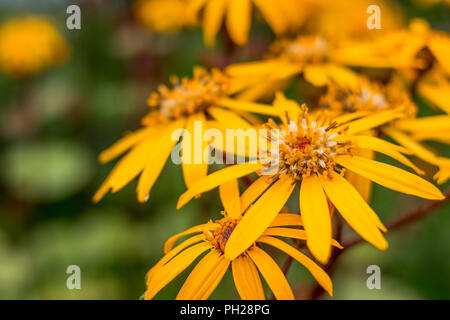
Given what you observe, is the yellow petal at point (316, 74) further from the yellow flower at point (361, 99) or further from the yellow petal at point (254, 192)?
the yellow petal at point (254, 192)

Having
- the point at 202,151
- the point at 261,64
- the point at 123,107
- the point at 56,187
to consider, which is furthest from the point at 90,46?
the point at 202,151

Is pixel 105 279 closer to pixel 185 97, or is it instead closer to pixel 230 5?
pixel 185 97

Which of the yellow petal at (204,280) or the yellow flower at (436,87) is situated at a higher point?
the yellow flower at (436,87)

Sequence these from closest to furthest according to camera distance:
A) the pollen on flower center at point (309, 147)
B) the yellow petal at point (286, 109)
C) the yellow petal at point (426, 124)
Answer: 1. the pollen on flower center at point (309, 147)
2. the yellow petal at point (286, 109)
3. the yellow petal at point (426, 124)

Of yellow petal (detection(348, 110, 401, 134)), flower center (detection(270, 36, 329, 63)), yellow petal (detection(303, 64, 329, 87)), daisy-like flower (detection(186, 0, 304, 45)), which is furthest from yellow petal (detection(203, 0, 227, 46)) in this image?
yellow petal (detection(348, 110, 401, 134))

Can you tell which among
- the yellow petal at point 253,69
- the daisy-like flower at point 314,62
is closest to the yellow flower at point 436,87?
the daisy-like flower at point 314,62

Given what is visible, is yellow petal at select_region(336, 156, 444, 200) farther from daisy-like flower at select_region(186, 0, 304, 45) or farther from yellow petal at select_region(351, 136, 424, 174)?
daisy-like flower at select_region(186, 0, 304, 45)
